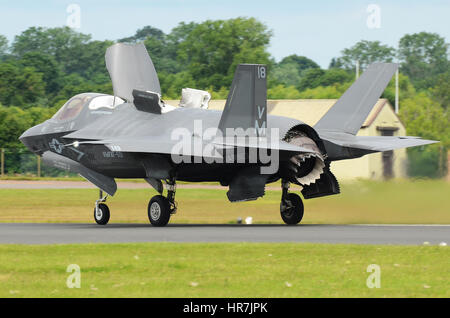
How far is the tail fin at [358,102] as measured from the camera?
2617 centimetres

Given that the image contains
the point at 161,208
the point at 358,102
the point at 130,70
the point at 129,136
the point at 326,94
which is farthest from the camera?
the point at 326,94

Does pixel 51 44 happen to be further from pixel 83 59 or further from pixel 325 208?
pixel 325 208

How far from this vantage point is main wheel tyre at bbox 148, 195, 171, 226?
25031 mm

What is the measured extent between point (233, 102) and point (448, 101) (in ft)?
336

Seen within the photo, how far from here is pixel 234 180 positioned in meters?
25.0

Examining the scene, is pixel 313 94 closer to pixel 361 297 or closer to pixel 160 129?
pixel 160 129

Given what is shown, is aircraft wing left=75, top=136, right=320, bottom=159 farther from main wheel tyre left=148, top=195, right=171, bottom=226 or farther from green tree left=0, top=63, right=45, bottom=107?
green tree left=0, top=63, right=45, bottom=107

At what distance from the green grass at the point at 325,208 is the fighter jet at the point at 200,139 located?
176 cm

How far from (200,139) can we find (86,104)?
451 cm

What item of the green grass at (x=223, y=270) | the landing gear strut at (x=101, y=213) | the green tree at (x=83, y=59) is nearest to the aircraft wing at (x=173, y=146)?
the landing gear strut at (x=101, y=213)

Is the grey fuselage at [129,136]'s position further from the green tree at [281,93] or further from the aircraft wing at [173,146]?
the green tree at [281,93]

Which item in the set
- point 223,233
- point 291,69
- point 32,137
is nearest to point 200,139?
point 223,233

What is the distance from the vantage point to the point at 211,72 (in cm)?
10838
